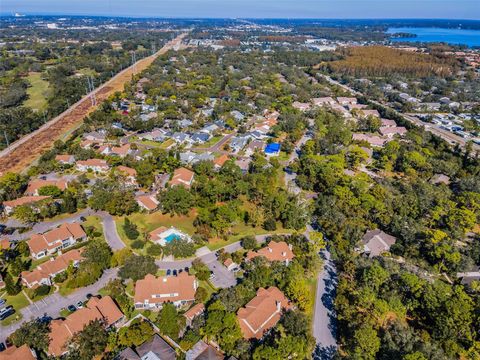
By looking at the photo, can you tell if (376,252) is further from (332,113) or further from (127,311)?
(332,113)

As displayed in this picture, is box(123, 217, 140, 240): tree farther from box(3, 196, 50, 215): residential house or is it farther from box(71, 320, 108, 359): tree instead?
box(71, 320, 108, 359): tree

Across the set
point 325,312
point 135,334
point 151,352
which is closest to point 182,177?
point 135,334

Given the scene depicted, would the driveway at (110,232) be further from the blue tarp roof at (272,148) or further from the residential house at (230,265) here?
the blue tarp roof at (272,148)

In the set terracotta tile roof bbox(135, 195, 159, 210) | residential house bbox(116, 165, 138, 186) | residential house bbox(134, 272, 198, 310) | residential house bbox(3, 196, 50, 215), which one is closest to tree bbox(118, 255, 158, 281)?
residential house bbox(134, 272, 198, 310)

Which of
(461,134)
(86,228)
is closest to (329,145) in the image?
(461,134)

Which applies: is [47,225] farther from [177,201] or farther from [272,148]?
[272,148]

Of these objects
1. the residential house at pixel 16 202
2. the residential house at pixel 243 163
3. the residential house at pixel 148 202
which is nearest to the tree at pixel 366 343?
the residential house at pixel 148 202
